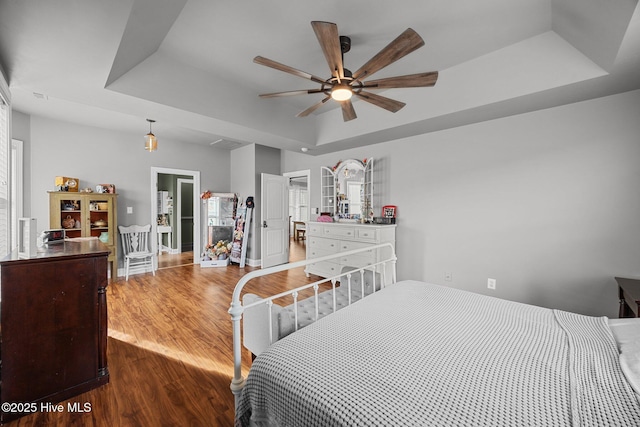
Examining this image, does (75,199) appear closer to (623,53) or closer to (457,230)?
(457,230)

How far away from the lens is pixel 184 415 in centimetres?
161

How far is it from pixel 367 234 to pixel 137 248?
13.7 feet

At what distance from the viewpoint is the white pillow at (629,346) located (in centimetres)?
94

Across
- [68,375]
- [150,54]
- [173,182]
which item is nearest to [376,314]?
[68,375]

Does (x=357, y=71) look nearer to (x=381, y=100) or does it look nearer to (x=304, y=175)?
(x=381, y=100)

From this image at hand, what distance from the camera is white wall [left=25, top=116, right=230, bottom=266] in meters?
4.00

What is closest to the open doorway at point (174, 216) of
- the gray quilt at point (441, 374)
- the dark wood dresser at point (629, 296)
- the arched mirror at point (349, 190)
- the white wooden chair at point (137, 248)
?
the white wooden chair at point (137, 248)

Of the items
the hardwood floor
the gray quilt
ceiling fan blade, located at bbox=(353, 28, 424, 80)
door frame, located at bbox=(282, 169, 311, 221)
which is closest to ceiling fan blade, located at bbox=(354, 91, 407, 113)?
ceiling fan blade, located at bbox=(353, 28, 424, 80)

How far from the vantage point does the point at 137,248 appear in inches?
190

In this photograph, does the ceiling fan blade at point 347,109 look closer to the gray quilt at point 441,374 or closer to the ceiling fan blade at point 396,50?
the ceiling fan blade at point 396,50

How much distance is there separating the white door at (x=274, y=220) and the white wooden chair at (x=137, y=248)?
6.77ft

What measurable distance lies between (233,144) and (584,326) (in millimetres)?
5664

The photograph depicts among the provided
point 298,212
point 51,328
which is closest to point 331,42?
point 51,328

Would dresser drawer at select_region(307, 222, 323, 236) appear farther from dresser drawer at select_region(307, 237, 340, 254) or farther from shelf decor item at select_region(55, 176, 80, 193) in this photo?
shelf decor item at select_region(55, 176, 80, 193)
